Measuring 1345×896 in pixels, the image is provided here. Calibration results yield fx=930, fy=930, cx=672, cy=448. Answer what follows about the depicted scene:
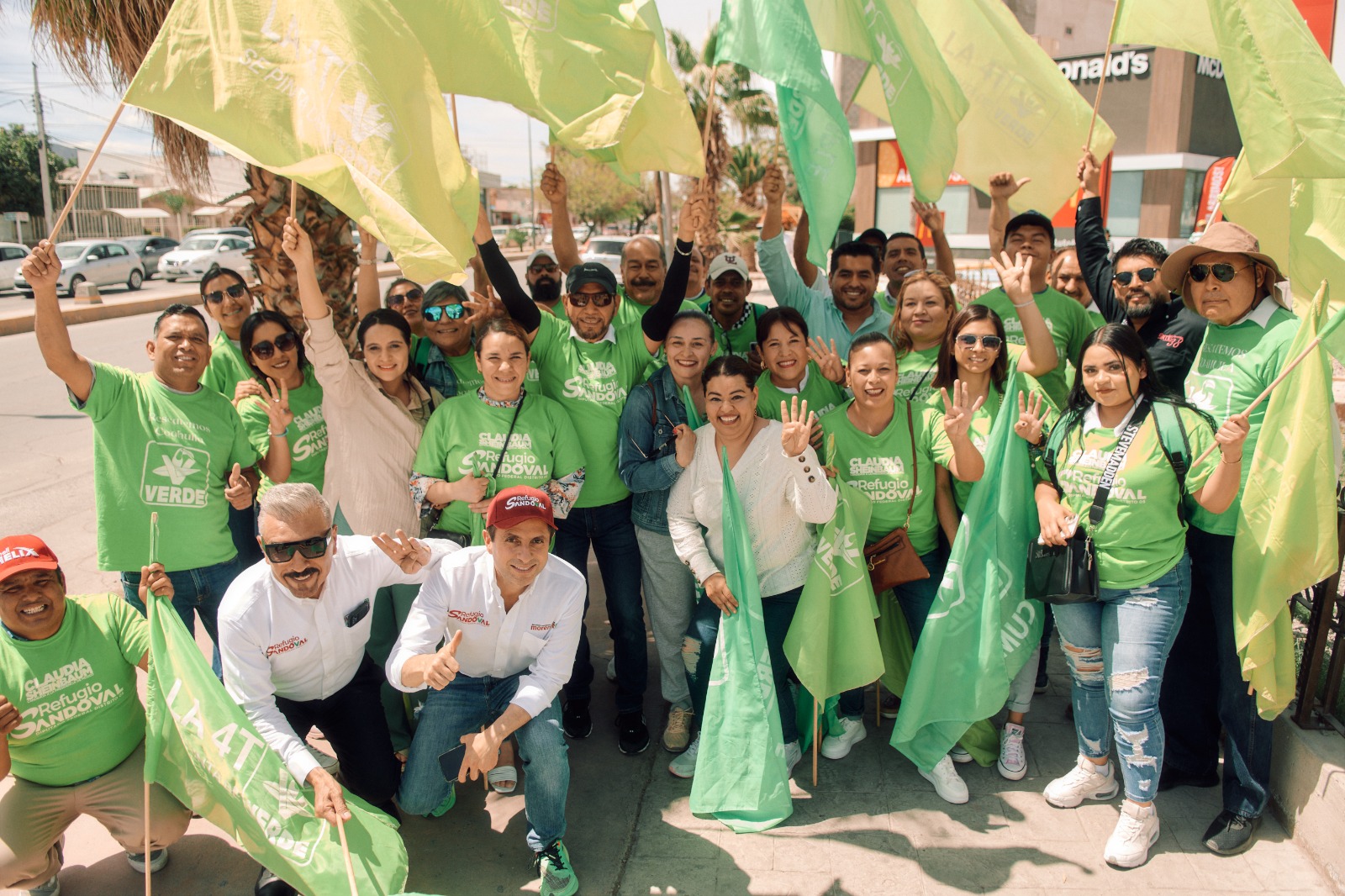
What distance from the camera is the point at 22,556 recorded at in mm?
3111

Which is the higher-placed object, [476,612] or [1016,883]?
[476,612]

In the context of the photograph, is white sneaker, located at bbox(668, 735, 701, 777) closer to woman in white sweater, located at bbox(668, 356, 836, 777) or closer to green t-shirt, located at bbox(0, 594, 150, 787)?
woman in white sweater, located at bbox(668, 356, 836, 777)

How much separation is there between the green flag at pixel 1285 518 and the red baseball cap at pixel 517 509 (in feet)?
8.38

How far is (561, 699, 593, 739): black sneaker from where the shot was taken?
4367mm

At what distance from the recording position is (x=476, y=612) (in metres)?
3.51

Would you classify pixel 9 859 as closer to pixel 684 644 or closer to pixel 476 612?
pixel 476 612

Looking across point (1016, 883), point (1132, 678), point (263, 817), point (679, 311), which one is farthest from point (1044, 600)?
point (263, 817)

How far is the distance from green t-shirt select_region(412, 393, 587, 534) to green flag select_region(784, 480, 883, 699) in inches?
45.3

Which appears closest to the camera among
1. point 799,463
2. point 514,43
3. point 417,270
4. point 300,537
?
point 417,270

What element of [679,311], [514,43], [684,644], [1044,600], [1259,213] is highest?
[514,43]

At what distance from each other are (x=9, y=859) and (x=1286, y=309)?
5024mm

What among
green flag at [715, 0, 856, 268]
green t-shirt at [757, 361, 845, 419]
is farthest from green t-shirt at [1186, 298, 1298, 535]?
green flag at [715, 0, 856, 268]

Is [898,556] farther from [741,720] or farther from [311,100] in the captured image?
[311,100]

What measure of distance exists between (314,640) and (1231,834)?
3.48 metres
